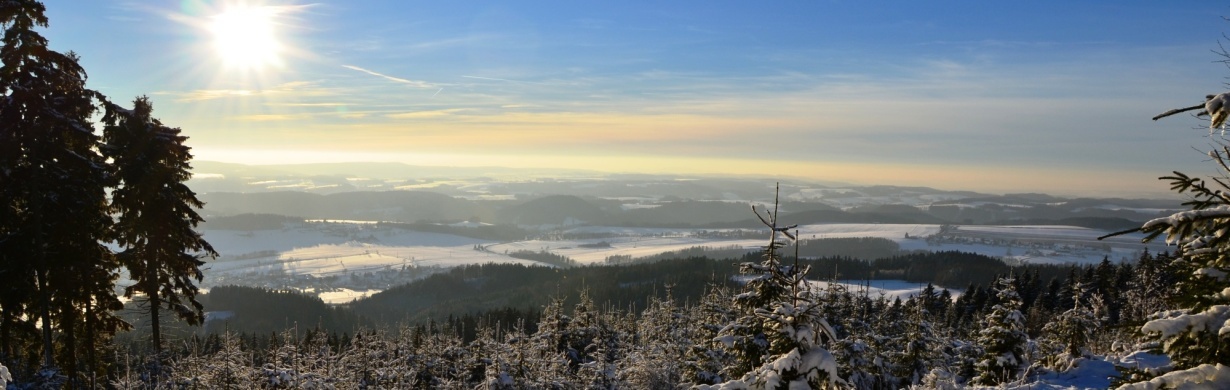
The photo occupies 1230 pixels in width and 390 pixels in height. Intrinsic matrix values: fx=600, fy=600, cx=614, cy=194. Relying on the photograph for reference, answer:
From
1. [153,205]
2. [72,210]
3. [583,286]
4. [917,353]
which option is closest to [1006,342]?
[917,353]

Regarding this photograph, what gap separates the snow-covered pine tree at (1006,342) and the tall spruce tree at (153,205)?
33.1 meters

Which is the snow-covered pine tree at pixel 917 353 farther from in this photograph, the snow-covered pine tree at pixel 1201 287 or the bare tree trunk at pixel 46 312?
the bare tree trunk at pixel 46 312

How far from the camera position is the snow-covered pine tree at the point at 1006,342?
26812 mm

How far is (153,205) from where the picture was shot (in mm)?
21250

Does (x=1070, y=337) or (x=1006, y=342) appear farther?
(x=1070, y=337)

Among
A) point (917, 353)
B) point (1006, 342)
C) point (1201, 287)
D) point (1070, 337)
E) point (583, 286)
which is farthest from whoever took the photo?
point (583, 286)

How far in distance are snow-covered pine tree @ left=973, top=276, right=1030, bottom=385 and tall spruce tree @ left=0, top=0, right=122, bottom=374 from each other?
116 ft

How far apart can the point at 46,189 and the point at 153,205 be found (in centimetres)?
294

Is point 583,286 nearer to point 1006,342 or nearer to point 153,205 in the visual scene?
point 1006,342

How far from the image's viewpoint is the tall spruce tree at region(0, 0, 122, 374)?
17.4 meters

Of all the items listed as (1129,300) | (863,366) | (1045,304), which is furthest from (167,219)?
(1045,304)

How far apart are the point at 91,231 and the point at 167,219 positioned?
2124mm

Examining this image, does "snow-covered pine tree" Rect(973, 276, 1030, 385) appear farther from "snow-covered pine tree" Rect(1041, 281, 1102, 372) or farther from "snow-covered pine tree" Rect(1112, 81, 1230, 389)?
"snow-covered pine tree" Rect(1112, 81, 1230, 389)

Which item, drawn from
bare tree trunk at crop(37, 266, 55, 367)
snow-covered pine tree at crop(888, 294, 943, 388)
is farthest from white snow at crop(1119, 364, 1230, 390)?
snow-covered pine tree at crop(888, 294, 943, 388)
